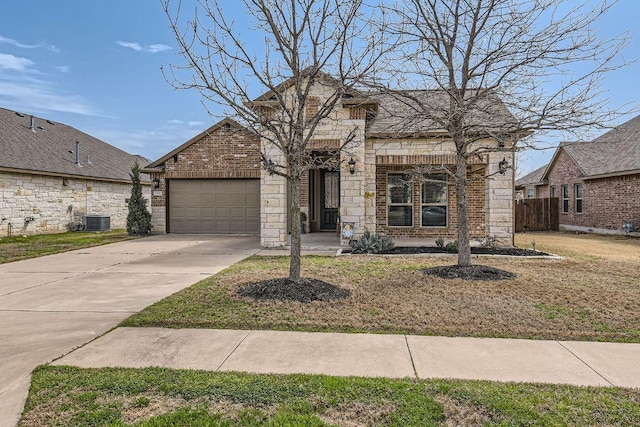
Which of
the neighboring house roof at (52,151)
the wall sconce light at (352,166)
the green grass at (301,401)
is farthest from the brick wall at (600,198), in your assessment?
the neighboring house roof at (52,151)

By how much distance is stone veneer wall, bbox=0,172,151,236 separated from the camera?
15127 millimetres

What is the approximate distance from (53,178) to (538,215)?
2252 cm

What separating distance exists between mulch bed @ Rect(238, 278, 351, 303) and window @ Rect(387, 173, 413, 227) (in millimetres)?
7056

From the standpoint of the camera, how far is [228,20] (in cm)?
601

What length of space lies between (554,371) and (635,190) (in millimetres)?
15877

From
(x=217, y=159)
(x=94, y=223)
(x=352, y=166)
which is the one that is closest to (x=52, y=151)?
(x=94, y=223)

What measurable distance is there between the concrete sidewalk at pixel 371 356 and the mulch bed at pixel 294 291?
1350 millimetres

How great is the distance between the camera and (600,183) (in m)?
17.2

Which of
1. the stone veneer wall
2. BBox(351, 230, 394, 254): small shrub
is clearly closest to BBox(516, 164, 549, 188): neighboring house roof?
BBox(351, 230, 394, 254): small shrub

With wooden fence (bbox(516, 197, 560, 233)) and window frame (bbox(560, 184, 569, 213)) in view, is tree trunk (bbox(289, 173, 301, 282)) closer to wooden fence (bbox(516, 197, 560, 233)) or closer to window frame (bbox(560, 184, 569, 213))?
wooden fence (bbox(516, 197, 560, 233))

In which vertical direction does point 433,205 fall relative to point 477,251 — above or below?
above

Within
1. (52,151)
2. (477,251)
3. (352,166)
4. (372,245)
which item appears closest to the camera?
(372,245)

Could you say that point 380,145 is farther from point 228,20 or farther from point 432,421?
point 432,421

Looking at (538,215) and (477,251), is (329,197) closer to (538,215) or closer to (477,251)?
(477,251)
